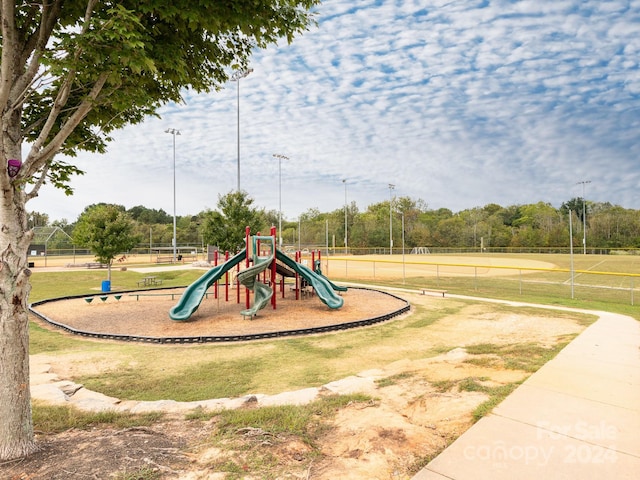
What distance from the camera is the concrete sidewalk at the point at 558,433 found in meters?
3.99

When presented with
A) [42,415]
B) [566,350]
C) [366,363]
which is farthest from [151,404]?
[566,350]

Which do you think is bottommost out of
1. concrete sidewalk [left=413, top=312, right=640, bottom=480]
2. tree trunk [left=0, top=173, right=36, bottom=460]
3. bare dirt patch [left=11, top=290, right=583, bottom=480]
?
bare dirt patch [left=11, top=290, right=583, bottom=480]

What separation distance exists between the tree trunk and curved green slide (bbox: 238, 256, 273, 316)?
32.7 feet

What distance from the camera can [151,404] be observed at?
6469 millimetres

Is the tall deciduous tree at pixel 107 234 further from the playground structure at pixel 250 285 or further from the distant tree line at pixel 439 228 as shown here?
the distant tree line at pixel 439 228

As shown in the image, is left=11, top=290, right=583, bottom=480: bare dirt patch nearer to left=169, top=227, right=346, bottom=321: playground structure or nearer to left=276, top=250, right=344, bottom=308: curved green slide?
left=169, top=227, right=346, bottom=321: playground structure

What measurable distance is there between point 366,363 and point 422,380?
2.13m

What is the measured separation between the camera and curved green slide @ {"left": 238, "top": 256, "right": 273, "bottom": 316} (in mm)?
14805

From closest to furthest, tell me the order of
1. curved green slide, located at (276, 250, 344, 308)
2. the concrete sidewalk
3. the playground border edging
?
the concrete sidewalk, the playground border edging, curved green slide, located at (276, 250, 344, 308)

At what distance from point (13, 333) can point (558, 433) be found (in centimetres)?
684

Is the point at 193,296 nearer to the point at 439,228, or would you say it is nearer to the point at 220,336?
the point at 220,336

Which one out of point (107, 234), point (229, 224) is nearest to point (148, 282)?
point (107, 234)

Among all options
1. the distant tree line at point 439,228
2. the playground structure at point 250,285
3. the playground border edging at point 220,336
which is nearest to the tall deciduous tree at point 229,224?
the playground structure at point 250,285

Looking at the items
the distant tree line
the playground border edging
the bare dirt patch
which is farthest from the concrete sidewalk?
the distant tree line
